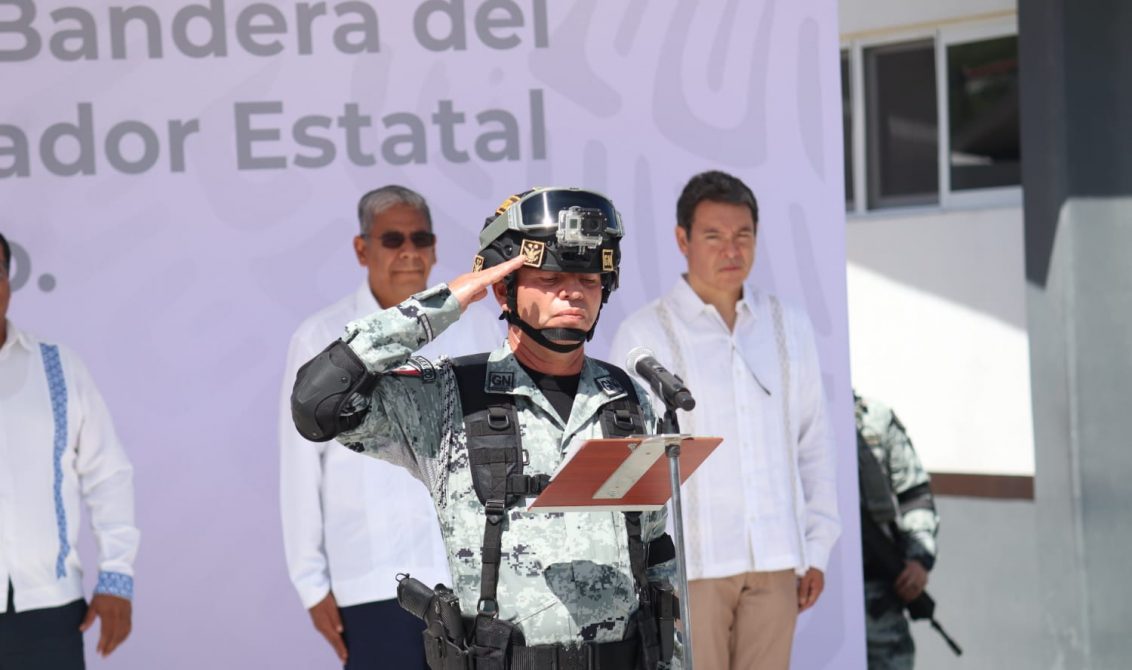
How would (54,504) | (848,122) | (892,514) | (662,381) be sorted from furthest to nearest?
(848,122) → (892,514) → (54,504) → (662,381)

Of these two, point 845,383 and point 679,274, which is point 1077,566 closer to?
point 845,383

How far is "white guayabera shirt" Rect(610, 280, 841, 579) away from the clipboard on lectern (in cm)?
190

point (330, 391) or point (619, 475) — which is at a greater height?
point (330, 391)

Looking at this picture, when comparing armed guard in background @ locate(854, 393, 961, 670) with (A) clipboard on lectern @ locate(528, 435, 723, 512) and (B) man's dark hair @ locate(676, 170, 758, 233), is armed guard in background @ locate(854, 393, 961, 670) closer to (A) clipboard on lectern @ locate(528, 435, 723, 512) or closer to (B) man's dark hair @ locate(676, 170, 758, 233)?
(B) man's dark hair @ locate(676, 170, 758, 233)

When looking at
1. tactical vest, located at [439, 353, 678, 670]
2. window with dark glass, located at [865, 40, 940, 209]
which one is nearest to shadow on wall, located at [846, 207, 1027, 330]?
window with dark glass, located at [865, 40, 940, 209]

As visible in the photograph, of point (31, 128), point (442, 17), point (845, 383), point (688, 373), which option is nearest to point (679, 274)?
point (688, 373)

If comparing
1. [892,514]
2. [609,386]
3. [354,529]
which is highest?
[609,386]

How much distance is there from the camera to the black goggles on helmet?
321 centimetres

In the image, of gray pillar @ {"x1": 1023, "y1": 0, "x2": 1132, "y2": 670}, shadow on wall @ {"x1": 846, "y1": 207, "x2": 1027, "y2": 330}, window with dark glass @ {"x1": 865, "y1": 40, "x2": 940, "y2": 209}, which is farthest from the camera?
window with dark glass @ {"x1": 865, "y1": 40, "x2": 940, "y2": 209}

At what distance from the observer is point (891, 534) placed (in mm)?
6090

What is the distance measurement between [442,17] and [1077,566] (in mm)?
3732

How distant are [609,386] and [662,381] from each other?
60 centimetres

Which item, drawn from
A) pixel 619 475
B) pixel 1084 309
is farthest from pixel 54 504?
pixel 1084 309

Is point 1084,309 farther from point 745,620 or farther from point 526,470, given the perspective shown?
point 526,470
